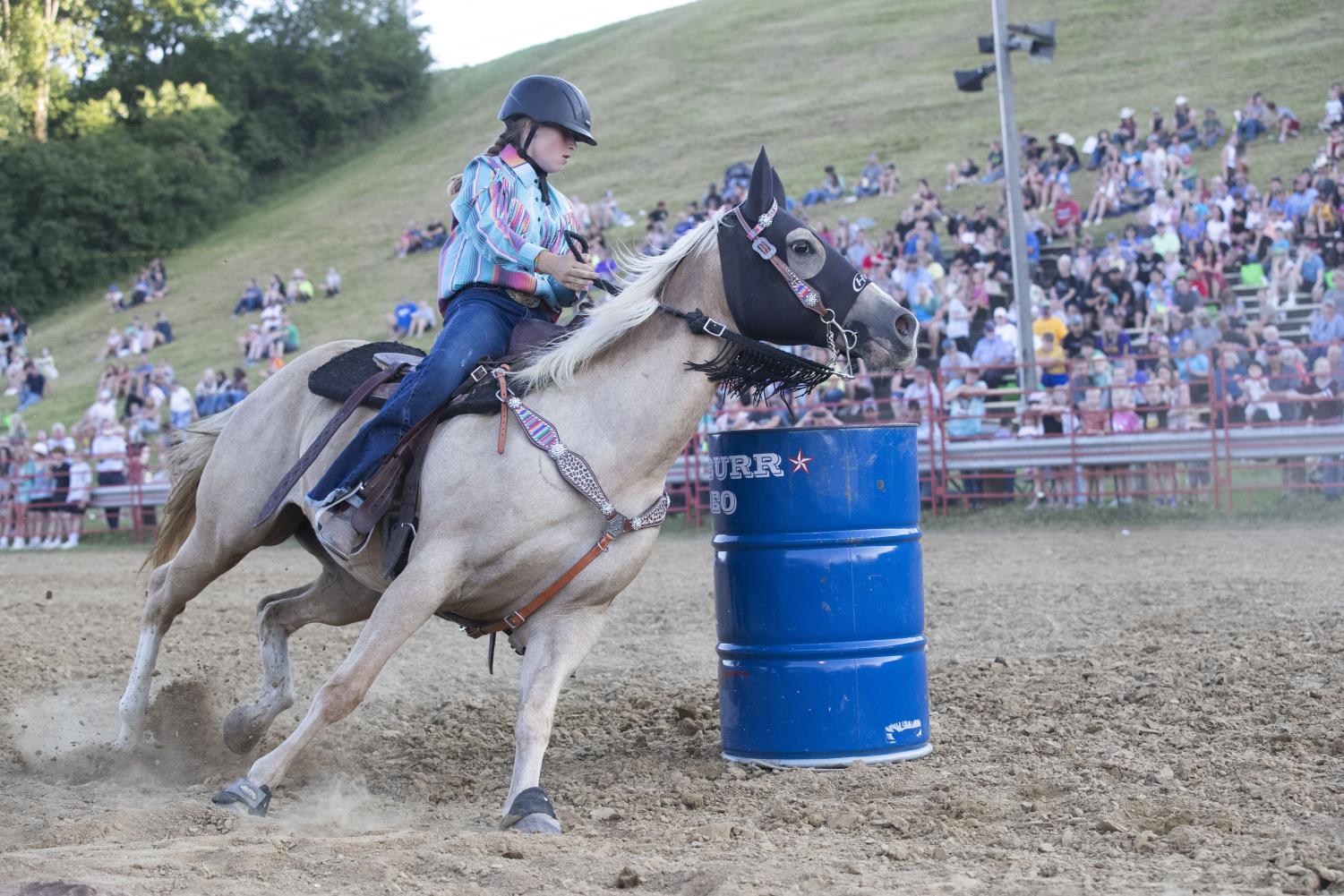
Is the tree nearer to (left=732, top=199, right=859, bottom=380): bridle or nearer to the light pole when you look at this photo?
the light pole

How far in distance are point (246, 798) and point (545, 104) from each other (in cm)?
283

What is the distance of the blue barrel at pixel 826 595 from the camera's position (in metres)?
5.59

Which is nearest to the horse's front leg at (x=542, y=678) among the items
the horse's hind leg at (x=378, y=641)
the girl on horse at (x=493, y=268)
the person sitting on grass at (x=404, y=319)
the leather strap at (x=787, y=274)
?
the horse's hind leg at (x=378, y=641)

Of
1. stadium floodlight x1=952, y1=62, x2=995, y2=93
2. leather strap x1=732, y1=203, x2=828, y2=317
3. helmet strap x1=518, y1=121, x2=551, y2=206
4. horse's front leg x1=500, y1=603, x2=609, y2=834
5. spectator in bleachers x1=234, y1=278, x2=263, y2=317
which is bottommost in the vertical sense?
horse's front leg x1=500, y1=603, x2=609, y2=834

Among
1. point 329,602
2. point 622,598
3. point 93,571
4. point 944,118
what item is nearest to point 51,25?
point 944,118

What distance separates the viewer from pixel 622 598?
11.1m

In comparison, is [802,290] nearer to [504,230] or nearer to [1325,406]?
[504,230]

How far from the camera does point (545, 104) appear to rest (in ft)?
18.0

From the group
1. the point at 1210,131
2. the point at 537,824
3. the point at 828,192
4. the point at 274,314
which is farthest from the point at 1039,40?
the point at 274,314

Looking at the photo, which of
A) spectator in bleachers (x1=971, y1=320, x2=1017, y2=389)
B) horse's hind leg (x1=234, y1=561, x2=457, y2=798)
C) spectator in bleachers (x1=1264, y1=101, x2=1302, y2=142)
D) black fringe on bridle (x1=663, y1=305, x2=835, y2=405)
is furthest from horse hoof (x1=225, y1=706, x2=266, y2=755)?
spectator in bleachers (x1=1264, y1=101, x2=1302, y2=142)

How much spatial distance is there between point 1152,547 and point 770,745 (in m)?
8.34

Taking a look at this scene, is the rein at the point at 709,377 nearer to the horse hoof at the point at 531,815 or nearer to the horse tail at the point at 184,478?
the horse hoof at the point at 531,815

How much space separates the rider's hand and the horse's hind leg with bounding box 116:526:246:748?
220 centimetres

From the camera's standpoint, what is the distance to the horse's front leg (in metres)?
4.82
